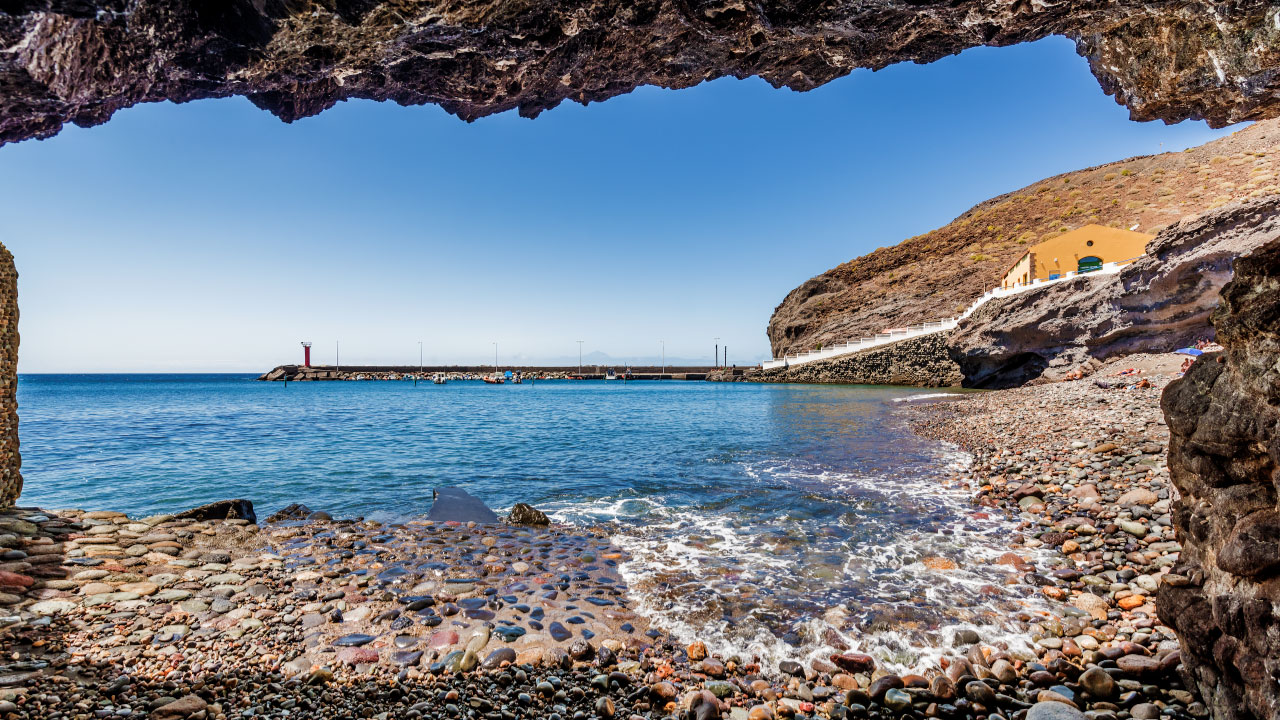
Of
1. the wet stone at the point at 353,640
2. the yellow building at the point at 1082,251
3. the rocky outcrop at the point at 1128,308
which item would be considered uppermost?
the yellow building at the point at 1082,251

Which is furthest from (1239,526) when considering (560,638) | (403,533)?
(403,533)

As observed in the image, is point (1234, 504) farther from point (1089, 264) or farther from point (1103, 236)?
point (1103, 236)

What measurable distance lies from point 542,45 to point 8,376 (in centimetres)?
1080

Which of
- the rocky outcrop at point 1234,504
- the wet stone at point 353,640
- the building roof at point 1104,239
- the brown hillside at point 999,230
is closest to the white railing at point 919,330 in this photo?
the building roof at point 1104,239

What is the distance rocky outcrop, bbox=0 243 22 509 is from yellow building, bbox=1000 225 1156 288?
153ft

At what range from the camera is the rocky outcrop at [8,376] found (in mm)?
8235

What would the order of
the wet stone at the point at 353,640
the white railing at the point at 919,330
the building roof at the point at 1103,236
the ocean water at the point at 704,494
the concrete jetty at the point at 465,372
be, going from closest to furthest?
the wet stone at the point at 353,640
the ocean water at the point at 704,494
the white railing at the point at 919,330
the building roof at the point at 1103,236
the concrete jetty at the point at 465,372

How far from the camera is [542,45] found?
213 inches

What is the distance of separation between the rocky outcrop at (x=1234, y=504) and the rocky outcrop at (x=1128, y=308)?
25.7m

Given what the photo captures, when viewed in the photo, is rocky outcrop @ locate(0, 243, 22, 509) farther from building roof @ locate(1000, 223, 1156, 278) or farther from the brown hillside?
the brown hillside

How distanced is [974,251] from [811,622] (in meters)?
94.3

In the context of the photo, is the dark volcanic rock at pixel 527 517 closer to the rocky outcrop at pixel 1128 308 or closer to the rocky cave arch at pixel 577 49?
the rocky cave arch at pixel 577 49

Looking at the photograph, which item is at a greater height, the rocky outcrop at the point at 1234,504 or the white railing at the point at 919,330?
the white railing at the point at 919,330

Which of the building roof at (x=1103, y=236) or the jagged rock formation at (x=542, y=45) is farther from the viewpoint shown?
the building roof at (x=1103, y=236)
